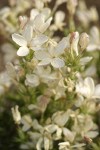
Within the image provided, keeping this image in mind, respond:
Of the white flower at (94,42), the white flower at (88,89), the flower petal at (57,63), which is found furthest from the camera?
the white flower at (94,42)

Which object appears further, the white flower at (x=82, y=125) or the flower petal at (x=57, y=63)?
the white flower at (x=82, y=125)

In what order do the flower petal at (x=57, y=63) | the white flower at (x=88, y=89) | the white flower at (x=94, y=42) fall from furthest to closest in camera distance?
the white flower at (x=94, y=42)
the white flower at (x=88, y=89)
the flower petal at (x=57, y=63)

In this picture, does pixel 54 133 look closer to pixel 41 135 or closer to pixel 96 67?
pixel 41 135

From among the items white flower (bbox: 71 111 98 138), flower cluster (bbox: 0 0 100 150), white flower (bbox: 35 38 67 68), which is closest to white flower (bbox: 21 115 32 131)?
flower cluster (bbox: 0 0 100 150)

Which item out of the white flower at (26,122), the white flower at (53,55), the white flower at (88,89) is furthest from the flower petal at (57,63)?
the white flower at (26,122)

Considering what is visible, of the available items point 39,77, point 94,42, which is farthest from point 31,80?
point 94,42

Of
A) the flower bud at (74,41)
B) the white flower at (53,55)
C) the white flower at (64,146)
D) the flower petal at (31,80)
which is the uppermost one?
the flower bud at (74,41)

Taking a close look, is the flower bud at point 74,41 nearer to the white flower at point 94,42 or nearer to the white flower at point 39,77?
the white flower at point 39,77

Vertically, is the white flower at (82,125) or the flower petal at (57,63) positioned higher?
the flower petal at (57,63)

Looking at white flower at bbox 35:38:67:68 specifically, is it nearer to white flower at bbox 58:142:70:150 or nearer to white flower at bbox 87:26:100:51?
white flower at bbox 58:142:70:150
